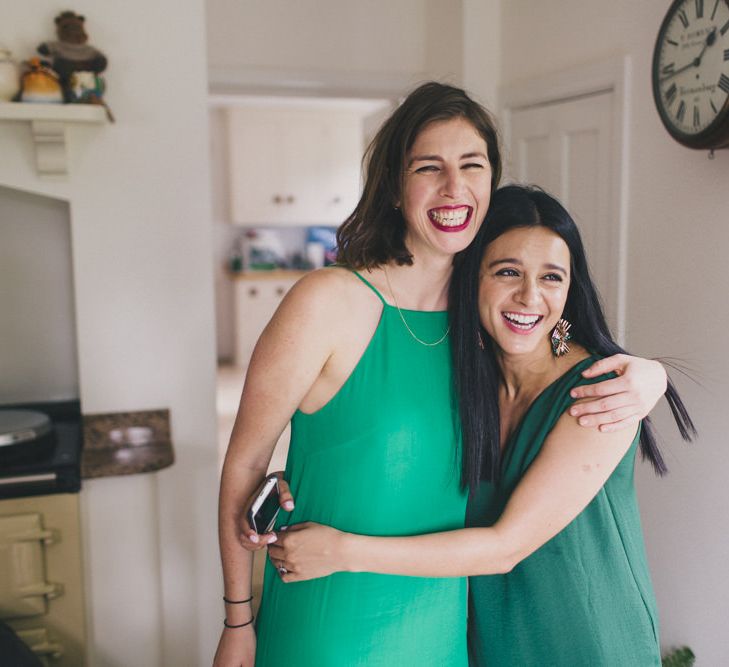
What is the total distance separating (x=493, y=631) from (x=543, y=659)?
0.10 meters

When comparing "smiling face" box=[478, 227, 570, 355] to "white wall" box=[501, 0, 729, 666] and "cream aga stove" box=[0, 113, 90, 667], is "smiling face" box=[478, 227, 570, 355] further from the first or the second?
"cream aga stove" box=[0, 113, 90, 667]

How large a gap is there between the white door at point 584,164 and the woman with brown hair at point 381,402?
1.56 metres

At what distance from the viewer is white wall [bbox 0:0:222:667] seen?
8.05 ft

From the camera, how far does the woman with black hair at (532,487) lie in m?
1.29

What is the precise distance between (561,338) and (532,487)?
297 mm

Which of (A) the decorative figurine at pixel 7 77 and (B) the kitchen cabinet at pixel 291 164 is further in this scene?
(B) the kitchen cabinet at pixel 291 164

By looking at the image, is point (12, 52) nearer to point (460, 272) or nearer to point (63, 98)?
point (63, 98)

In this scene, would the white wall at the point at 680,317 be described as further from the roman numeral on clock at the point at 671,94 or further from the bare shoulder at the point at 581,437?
the bare shoulder at the point at 581,437

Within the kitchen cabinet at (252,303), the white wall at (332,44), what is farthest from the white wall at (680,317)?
the kitchen cabinet at (252,303)

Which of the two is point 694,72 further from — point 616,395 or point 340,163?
point 340,163

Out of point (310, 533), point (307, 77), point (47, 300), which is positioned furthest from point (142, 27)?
point (310, 533)

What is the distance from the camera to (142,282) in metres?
2.55

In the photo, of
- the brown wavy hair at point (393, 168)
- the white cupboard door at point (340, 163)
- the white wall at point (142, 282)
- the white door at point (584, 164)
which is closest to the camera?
the brown wavy hair at point (393, 168)

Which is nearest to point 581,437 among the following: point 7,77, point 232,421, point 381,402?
A: point 381,402
